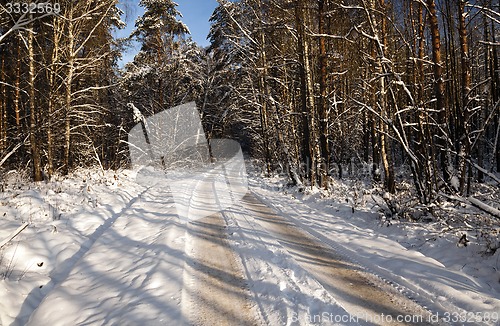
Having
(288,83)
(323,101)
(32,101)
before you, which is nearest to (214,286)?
(323,101)

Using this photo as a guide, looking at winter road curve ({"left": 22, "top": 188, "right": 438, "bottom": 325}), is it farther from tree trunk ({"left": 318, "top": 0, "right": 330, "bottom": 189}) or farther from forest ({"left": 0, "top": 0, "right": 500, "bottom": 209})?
tree trunk ({"left": 318, "top": 0, "right": 330, "bottom": 189})

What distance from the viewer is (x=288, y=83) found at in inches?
730

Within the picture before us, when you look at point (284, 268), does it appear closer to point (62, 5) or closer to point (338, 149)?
point (62, 5)

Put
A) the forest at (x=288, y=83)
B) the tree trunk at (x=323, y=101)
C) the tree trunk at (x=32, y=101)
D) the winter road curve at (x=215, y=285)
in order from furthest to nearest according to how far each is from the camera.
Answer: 1. the tree trunk at (x=323, y=101)
2. the tree trunk at (x=32, y=101)
3. the forest at (x=288, y=83)
4. the winter road curve at (x=215, y=285)

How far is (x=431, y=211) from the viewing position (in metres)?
6.16

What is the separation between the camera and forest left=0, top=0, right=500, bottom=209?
22.6ft

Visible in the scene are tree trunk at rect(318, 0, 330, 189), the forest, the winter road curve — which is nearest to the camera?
the winter road curve

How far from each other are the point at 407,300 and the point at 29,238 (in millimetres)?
6388

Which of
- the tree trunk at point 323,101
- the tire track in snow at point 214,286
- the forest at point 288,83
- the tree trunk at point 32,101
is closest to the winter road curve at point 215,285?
the tire track in snow at point 214,286

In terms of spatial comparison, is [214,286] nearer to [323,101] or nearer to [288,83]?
[323,101]

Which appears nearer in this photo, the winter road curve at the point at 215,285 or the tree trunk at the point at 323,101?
the winter road curve at the point at 215,285

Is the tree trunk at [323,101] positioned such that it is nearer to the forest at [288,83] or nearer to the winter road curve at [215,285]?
the forest at [288,83]

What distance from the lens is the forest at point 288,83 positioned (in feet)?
22.6

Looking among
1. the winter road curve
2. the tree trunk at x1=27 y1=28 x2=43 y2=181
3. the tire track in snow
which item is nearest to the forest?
the tree trunk at x1=27 y1=28 x2=43 y2=181
